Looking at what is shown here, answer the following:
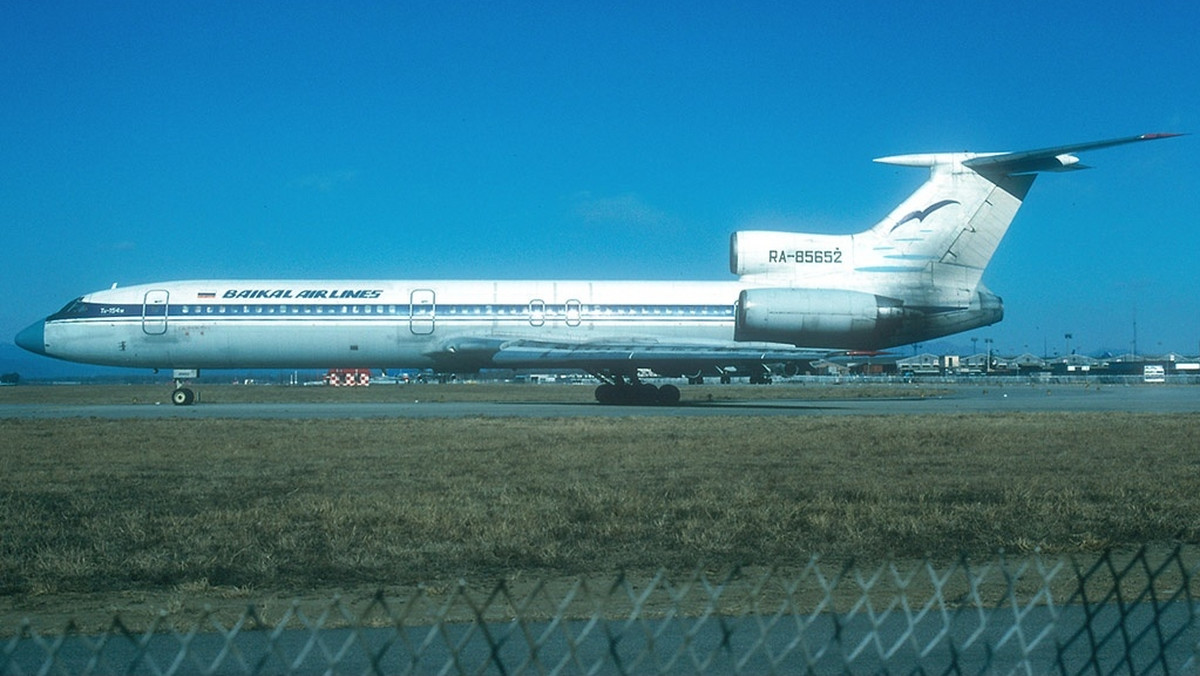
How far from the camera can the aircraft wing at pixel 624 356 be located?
33156 mm

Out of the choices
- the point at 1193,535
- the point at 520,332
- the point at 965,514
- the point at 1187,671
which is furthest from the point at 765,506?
the point at 520,332

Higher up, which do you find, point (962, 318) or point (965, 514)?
point (962, 318)

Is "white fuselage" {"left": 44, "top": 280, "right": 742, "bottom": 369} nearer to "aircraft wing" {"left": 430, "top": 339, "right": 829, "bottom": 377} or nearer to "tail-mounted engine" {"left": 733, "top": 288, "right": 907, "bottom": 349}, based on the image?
"aircraft wing" {"left": 430, "top": 339, "right": 829, "bottom": 377}

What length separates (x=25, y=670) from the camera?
18.3 ft

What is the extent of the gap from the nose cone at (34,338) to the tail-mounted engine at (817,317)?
2295cm

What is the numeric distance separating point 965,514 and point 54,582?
837 cm

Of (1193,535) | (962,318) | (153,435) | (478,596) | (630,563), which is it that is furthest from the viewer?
(962,318)

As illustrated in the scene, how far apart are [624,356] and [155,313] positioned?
1508 cm

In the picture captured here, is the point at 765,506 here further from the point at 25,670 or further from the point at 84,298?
the point at 84,298

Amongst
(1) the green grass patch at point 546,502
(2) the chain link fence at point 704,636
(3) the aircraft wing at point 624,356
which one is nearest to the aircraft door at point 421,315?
(3) the aircraft wing at point 624,356

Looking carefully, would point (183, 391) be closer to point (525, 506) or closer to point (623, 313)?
point (623, 313)

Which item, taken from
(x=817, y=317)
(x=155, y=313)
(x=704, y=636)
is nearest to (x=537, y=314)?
(x=817, y=317)

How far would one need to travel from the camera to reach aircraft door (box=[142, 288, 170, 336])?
34.7 meters

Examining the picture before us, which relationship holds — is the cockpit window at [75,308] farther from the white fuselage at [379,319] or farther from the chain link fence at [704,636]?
the chain link fence at [704,636]
